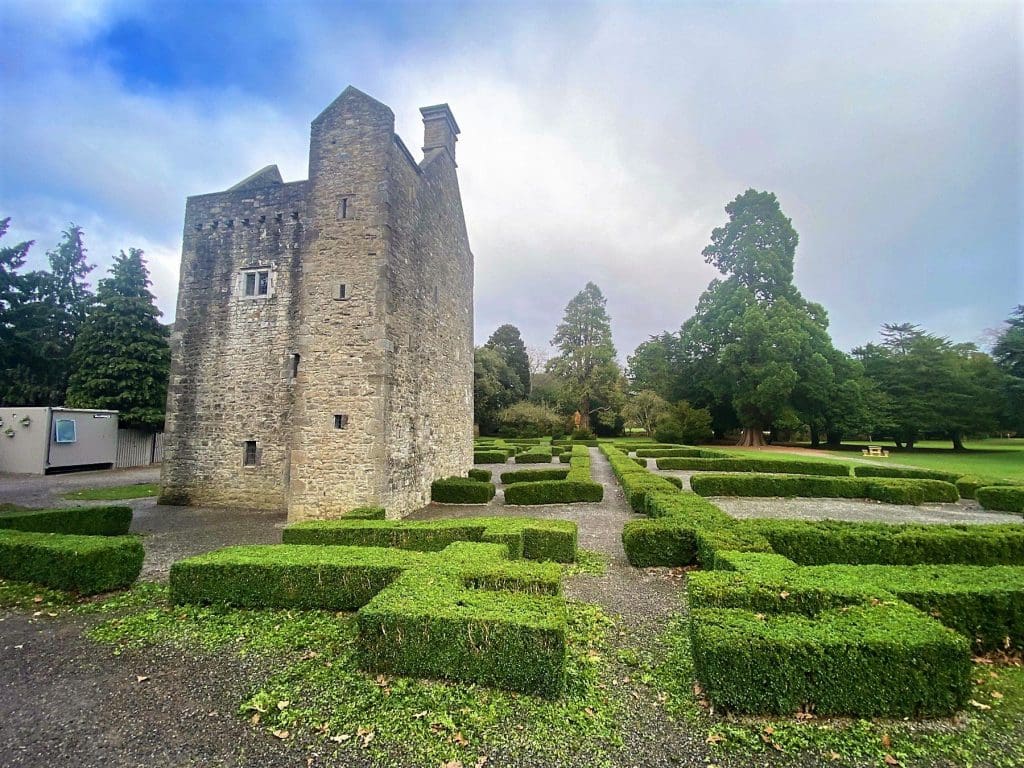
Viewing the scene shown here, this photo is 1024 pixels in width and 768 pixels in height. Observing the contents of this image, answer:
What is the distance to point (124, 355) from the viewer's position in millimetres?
25375

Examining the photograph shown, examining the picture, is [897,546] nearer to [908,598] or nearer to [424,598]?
[908,598]

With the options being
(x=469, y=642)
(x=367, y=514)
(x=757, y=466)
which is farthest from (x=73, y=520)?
(x=757, y=466)

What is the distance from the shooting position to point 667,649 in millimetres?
4633

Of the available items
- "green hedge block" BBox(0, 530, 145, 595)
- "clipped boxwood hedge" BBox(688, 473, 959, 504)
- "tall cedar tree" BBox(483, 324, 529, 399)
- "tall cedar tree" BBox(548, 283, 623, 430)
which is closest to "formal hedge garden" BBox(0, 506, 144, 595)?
"green hedge block" BBox(0, 530, 145, 595)

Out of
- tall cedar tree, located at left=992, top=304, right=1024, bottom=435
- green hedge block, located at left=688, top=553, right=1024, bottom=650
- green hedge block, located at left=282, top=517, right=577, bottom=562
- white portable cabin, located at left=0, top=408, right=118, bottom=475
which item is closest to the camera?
green hedge block, located at left=688, top=553, right=1024, bottom=650

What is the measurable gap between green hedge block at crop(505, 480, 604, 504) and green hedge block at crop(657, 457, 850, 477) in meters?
10.2

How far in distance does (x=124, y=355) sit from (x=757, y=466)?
1325 inches

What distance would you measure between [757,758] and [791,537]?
16.0 feet

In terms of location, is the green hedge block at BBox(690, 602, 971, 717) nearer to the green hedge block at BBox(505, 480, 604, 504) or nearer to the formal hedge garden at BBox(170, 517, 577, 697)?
the formal hedge garden at BBox(170, 517, 577, 697)

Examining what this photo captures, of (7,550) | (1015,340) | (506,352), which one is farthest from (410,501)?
(1015,340)

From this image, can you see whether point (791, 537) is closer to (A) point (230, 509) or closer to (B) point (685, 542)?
(B) point (685, 542)

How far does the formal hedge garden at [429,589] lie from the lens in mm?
3904

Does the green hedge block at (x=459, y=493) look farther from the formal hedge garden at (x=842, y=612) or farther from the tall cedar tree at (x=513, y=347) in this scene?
the tall cedar tree at (x=513, y=347)

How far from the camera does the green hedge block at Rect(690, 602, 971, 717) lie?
3.47 m
